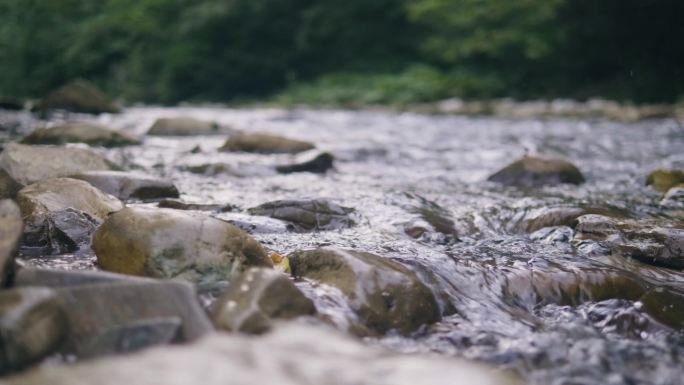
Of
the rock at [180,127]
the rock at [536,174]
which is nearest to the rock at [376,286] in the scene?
the rock at [536,174]

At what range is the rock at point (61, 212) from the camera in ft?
9.62

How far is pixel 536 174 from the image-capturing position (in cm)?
528

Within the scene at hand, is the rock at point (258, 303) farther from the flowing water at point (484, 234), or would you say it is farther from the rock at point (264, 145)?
the rock at point (264, 145)

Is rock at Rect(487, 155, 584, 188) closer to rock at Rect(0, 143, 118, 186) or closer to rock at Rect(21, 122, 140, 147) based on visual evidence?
rock at Rect(0, 143, 118, 186)

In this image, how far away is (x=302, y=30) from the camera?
23.7 metres

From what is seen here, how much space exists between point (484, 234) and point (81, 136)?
458 centimetres

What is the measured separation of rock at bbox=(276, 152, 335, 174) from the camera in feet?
18.1

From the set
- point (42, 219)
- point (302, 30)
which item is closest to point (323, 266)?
point (42, 219)

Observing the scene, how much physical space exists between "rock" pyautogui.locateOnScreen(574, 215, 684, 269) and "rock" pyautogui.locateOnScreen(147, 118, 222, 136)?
6040mm

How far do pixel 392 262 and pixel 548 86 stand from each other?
51.8 feet

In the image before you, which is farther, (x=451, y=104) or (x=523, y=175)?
(x=451, y=104)

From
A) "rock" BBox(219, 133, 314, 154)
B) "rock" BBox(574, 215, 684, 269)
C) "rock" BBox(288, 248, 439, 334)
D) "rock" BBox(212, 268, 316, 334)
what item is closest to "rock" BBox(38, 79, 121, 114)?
"rock" BBox(219, 133, 314, 154)

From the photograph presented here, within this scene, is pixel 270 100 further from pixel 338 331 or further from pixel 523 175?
pixel 338 331

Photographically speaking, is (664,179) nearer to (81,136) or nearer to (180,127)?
(81,136)
